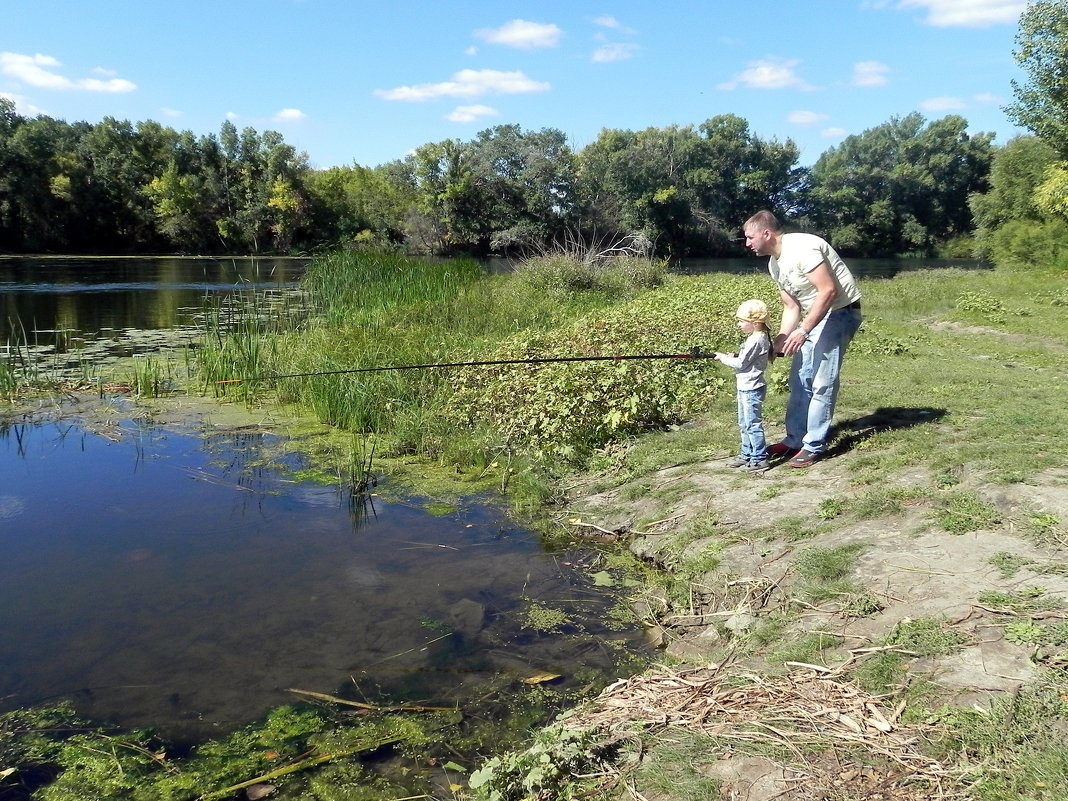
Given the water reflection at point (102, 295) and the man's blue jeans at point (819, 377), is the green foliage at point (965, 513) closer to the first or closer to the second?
the man's blue jeans at point (819, 377)

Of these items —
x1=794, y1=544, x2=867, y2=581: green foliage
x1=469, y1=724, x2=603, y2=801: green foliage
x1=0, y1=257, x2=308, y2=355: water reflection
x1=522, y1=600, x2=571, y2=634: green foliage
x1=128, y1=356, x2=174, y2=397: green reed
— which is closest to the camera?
x1=469, y1=724, x2=603, y2=801: green foliage

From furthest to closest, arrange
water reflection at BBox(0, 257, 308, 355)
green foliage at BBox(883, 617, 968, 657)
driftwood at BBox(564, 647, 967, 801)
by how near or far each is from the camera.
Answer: water reflection at BBox(0, 257, 308, 355) → green foliage at BBox(883, 617, 968, 657) → driftwood at BBox(564, 647, 967, 801)

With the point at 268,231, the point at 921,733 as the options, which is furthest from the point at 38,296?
the point at 268,231

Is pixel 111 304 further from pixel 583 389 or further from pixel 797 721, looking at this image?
pixel 797 721

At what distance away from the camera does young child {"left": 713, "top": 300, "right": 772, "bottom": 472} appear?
217 inches

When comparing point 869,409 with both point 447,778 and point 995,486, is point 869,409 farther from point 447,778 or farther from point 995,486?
point 447,778

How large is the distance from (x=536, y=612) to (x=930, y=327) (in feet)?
35.0

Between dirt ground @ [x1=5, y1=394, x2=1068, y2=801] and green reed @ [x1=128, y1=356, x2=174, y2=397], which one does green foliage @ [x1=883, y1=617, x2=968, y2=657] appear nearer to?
dirt ground @ [x1=5, y1=394, x2=1068, y2=801]


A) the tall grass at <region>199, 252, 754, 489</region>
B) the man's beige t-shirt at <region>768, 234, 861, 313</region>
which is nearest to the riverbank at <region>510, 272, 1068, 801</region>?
the tall grass at <region>199, 252, 754, 489</region>

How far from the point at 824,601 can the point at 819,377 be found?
1917 mm

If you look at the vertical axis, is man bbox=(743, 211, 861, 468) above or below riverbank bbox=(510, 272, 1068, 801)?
above

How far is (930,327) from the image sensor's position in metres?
A: 13.0

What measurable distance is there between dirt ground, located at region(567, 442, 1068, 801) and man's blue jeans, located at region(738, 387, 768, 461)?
0.58 feet

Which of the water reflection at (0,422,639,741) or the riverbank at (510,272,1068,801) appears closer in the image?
the riverbank at (510,272,1068,801)
